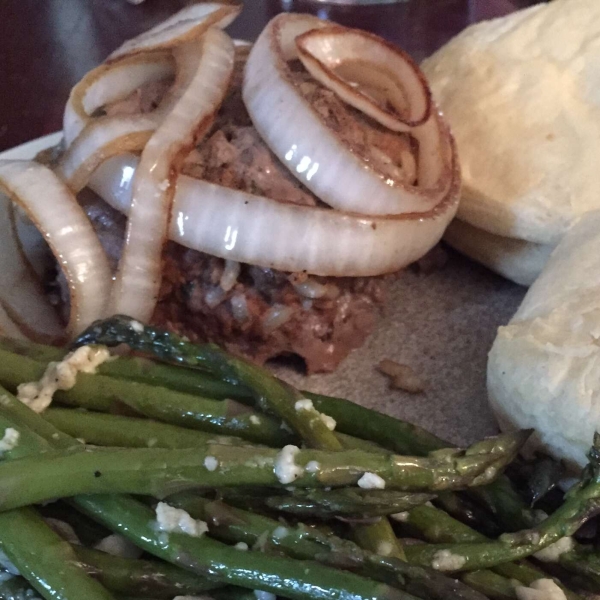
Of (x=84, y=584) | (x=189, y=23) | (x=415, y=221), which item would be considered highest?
(x=189, y=23)

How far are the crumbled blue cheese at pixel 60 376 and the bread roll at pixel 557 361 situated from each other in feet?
3.56

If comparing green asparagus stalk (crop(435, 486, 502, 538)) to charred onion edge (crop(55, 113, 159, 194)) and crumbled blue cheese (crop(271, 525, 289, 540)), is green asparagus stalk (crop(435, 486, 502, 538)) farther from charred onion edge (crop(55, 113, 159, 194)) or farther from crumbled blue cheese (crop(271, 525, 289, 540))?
charred onion edge (crop(55, 113, 159, 194))

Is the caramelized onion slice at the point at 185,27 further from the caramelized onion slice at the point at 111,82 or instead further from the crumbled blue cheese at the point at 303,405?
the crumbled blue cheese at the point at 303,405

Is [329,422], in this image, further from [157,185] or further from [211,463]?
[157,185]

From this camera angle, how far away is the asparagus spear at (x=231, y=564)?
1.31 metres

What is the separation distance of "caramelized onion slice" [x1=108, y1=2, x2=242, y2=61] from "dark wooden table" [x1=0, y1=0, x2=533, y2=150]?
1.38m

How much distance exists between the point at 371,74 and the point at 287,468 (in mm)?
1483

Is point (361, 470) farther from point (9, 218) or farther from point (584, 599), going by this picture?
point (9, 218)

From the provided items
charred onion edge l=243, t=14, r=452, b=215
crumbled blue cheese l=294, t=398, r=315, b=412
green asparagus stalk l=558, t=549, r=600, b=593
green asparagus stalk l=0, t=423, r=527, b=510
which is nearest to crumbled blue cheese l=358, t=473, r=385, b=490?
green asparagus stalk l=0, t=423, r=527, b=510

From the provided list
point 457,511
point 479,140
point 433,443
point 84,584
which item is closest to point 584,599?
point 457,511

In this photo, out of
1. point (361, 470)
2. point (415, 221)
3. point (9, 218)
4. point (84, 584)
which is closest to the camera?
point (84, 584)

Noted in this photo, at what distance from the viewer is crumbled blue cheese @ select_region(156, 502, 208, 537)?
4.54 feet

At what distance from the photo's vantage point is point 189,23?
224 cm

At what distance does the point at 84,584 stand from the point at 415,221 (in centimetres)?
133
